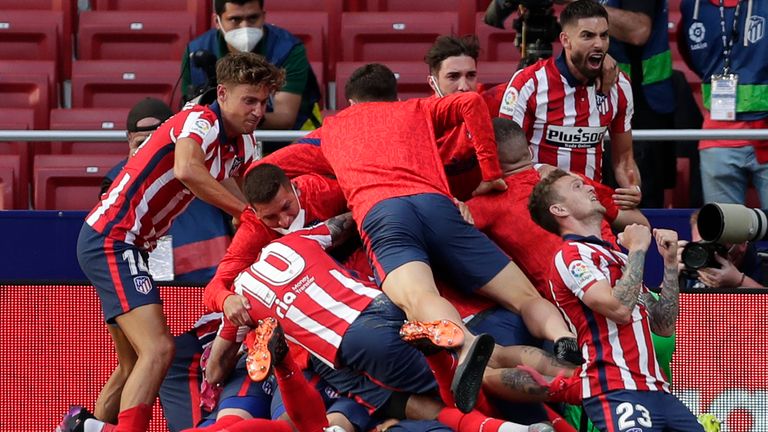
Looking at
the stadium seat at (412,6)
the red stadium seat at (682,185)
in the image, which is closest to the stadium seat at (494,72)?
the stadium seat at (412,6)

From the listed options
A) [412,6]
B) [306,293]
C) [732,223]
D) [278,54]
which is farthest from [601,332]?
[412,6]

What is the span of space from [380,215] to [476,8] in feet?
13.5

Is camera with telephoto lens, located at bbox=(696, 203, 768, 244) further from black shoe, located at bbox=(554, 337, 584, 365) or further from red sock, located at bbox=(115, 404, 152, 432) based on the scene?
red sock, located at bbox=(115, 404, 152, 432)

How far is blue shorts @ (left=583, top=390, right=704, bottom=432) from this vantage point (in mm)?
5895

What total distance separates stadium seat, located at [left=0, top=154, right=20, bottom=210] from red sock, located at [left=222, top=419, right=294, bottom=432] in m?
3.25

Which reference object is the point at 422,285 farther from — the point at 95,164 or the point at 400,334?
the point at 95,164

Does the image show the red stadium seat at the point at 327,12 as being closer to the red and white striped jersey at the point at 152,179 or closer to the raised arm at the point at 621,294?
the red and white striped jersey at the point at 152,179

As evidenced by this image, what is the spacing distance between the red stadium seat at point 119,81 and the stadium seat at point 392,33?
111 centimetres

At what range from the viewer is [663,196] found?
871cm

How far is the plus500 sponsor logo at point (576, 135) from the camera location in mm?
7562

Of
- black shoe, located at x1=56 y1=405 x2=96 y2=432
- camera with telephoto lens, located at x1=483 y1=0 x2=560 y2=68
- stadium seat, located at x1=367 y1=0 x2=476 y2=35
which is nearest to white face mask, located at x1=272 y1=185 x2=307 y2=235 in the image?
black shoe, located at x1=56 y1=405 x2=96 y2=432

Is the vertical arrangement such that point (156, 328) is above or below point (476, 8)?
below

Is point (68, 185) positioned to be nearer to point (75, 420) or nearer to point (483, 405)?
point (75, 420)

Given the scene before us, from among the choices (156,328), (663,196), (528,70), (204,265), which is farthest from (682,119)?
(156,328)
